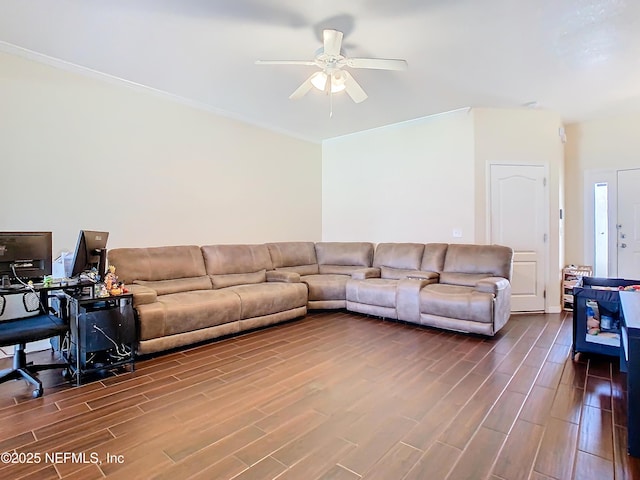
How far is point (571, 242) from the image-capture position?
18.1ft

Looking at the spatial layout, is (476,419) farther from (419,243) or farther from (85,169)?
(85,169)

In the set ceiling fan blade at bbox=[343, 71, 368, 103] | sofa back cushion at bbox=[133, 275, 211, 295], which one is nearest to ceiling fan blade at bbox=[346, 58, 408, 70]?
ceiling fan blade at bbox=[343, 71, 368, 103]

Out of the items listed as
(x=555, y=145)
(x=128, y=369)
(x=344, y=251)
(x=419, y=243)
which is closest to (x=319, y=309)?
(x=344, y=251)

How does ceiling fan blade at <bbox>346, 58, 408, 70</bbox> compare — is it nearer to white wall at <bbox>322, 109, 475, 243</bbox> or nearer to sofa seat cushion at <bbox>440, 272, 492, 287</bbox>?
white wall at <bbox>322, 109, 475, 243</bbox>

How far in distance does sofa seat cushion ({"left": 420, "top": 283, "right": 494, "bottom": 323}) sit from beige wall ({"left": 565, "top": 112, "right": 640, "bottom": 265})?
8.51 feet

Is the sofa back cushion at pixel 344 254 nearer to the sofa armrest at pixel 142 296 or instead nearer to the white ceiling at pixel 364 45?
the white ceiling at pixel 364 45

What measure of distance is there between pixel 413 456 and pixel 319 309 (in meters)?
3.26

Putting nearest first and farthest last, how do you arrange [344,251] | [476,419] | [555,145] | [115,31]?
[476,419], [115,31], [555,145], [344,251]

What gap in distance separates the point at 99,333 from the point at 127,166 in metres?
2.07

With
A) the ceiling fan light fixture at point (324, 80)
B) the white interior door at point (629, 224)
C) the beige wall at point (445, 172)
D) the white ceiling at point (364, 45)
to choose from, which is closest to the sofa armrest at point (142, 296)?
the white ceiling at point (364, 45)

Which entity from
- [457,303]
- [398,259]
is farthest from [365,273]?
[457,303]

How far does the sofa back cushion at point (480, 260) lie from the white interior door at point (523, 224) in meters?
0.50

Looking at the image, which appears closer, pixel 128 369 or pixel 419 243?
pixel 128 369

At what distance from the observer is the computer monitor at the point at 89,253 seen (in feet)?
9.07
